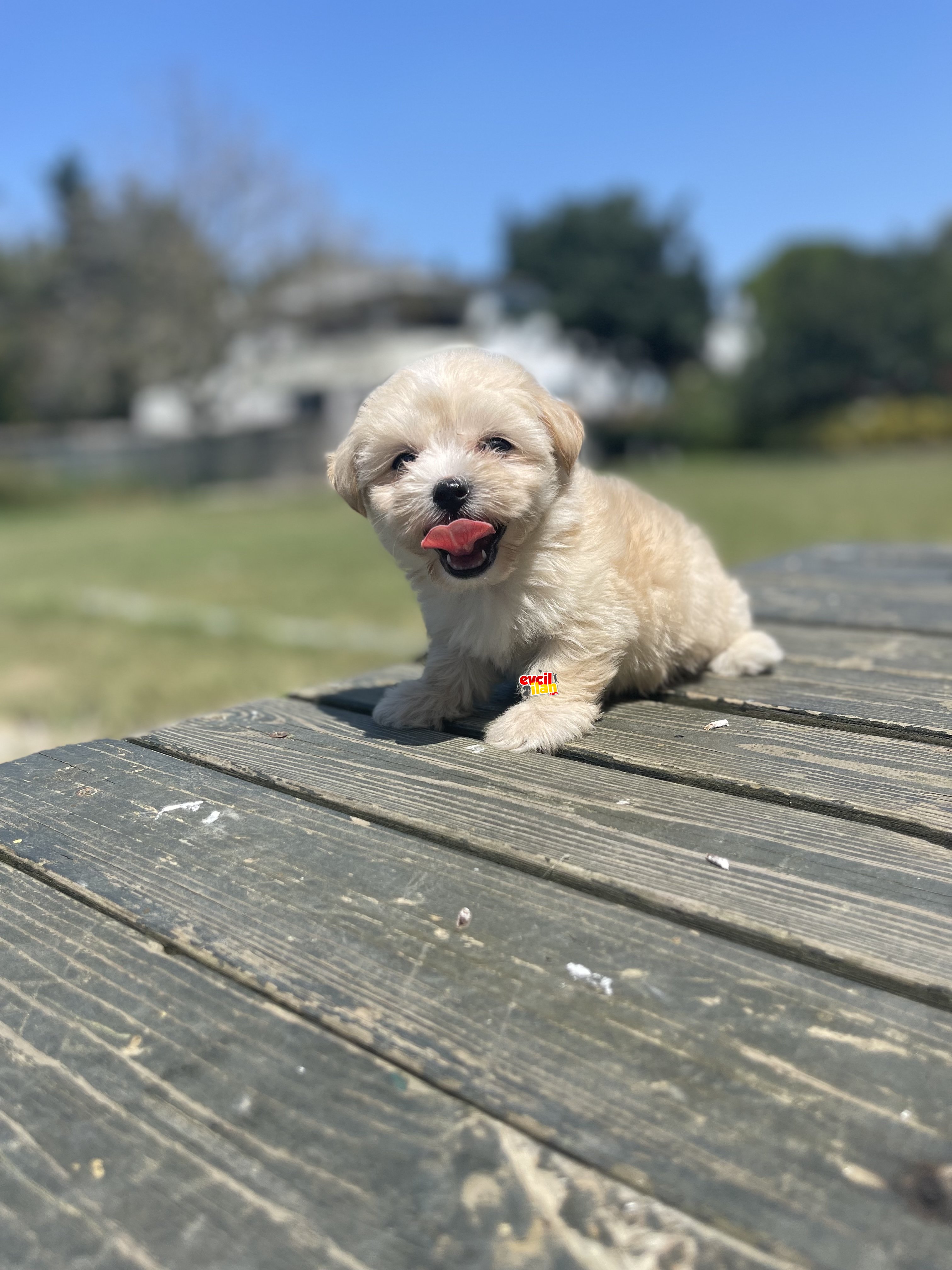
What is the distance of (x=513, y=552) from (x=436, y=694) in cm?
46

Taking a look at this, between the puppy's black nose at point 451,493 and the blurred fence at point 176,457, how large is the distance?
2634cm

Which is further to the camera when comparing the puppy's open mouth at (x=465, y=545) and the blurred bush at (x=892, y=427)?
the blurred bush at (x=892, y=427)

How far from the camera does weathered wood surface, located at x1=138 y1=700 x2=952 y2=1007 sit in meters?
1.34

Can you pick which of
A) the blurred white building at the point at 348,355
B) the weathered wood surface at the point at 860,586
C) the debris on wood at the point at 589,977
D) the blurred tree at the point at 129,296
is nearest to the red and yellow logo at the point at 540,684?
the debris on wood at the point at 589,977

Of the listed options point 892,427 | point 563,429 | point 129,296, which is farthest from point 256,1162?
point 892,427

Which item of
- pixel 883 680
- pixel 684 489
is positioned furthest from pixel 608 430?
pixel 883 680

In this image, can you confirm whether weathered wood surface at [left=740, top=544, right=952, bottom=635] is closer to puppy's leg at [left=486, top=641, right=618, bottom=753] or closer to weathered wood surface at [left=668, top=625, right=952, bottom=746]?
weathered wood surface at [left=668, top=625, right=952, bottom=746]

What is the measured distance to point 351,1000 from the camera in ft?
4.10

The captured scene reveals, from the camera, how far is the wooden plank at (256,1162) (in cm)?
91

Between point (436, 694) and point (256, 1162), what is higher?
point (436, 694)

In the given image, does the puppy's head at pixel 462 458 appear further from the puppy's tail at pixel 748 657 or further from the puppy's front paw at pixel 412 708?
the puppy's tail at pixel 748 657

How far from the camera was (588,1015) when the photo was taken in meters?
1.21

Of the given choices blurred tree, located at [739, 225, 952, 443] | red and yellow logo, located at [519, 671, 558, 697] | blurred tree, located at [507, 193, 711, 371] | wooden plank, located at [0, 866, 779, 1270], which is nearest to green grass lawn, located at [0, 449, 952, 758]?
red and yellow logo, located at [519, 671, 558, 697]

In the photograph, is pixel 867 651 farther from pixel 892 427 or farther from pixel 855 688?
pixel 892 427
